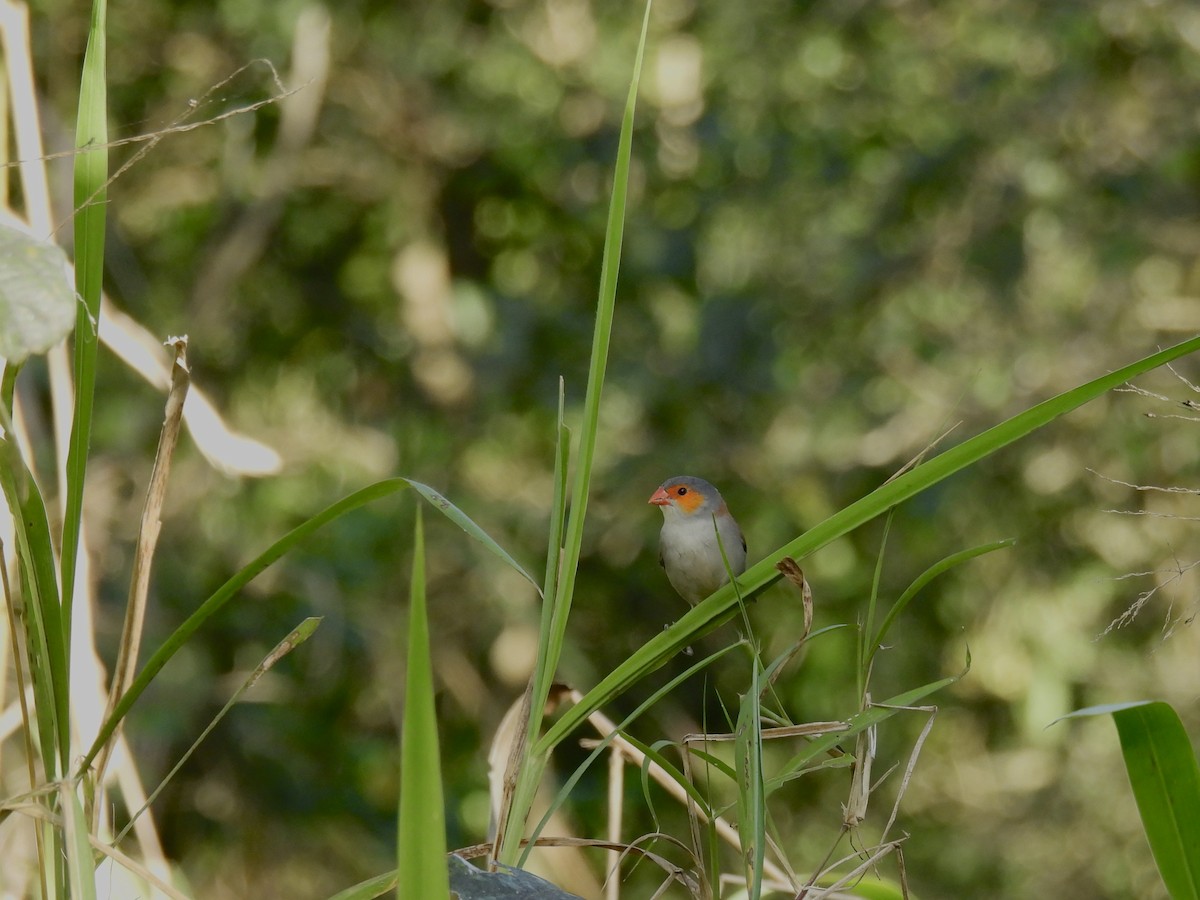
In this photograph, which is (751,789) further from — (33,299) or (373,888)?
(33,299)

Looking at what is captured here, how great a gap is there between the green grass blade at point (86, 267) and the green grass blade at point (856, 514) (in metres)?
0.48

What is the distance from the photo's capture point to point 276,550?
1.24 m

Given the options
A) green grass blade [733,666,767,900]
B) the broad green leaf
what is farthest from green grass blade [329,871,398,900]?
the broad green leaf

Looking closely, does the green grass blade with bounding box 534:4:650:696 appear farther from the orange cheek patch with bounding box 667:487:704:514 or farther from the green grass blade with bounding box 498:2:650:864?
the orange cheek patch with bounding box 667:487:704:514

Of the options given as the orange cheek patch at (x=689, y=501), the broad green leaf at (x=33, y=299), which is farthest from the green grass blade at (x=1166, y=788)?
the orange cheek patch at (x=689, y=501)

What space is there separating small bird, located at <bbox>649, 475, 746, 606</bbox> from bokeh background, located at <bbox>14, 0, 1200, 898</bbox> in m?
2.20

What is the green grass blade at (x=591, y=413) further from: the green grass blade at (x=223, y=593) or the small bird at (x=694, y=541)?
the small bird at (x=694, y=541)

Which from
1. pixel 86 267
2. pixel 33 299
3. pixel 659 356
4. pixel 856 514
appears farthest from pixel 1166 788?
pixel 659 356

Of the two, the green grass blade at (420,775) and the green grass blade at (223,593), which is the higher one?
the green grass blade at (223,593)

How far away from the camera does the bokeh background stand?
6.37 m

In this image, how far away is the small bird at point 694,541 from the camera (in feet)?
11.4

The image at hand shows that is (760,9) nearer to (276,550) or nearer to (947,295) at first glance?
(947,295)

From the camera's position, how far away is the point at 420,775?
895 mm

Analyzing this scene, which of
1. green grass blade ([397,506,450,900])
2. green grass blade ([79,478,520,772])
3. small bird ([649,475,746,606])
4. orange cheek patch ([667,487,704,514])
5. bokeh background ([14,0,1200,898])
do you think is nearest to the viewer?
green grass blade ([397,506,450,900])
